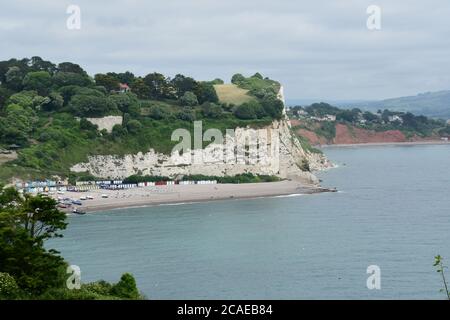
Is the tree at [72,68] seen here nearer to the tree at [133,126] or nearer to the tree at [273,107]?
the tree at [133,126]

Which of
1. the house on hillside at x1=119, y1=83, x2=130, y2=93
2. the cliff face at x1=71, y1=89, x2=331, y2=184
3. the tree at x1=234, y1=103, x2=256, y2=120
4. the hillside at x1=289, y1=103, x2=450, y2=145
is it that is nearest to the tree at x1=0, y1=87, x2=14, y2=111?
the house on hillside at x1=119, y1=83, x2=130, y2=93

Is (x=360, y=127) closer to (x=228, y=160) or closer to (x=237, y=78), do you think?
(x=237, y=78)

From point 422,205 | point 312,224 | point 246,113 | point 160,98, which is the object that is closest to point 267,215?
point 312,224

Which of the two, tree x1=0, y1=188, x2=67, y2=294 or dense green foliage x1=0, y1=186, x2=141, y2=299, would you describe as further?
tree x1=0, y1=188, x2=67, y2=294

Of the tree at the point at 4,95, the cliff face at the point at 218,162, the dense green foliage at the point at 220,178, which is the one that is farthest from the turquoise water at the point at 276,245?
the tree at the point at 4,95

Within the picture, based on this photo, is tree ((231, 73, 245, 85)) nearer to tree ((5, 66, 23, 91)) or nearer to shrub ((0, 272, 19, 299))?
tree ((5, 66, 23, 91))

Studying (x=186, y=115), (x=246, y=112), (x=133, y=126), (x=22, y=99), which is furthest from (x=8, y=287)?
(x=246, y=112)
